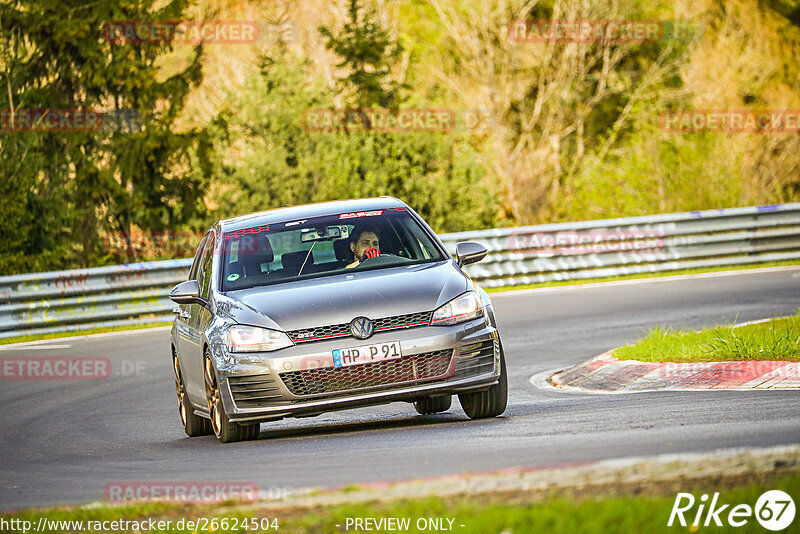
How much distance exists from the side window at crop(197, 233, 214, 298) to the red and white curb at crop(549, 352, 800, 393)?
3.47 metres

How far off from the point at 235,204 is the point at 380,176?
4936 millimetres

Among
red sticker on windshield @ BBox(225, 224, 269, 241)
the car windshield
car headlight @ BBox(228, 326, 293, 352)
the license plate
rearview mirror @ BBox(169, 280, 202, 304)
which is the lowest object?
the license plate

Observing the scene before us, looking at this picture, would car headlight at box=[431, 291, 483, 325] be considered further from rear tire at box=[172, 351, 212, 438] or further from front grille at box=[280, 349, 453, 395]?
rear tire at box=[172, 351, 212, 438]

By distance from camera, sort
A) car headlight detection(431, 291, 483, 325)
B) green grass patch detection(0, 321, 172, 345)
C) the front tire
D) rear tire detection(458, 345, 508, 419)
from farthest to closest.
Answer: green grass patch detection(0, 321, 172, 345), rear tire detection(458, 345, 508, 419), the front tire, car headlight detection(431, 291, 483, 325)

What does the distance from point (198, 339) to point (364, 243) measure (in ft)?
4.69

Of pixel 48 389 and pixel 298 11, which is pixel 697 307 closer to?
pixel 48 389

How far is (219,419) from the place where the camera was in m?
9.32

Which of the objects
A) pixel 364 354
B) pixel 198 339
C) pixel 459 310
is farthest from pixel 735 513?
pixel 198 339

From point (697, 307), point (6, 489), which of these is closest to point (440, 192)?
point (697, 307)

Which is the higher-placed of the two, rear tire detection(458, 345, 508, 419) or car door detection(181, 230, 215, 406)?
car door detection(181, 230, 215, 406)

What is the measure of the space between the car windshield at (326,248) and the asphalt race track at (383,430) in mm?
1191

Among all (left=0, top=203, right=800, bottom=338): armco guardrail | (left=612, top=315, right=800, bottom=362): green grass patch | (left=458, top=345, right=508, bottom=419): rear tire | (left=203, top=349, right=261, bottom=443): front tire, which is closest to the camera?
(left=203, top=349, right=261, bottom=443): front tire

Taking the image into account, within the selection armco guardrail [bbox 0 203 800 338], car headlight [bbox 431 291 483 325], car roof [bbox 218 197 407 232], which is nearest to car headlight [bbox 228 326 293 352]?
car headlight [bbox 431 291 483 325]

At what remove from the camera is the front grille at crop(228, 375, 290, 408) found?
8773mm
